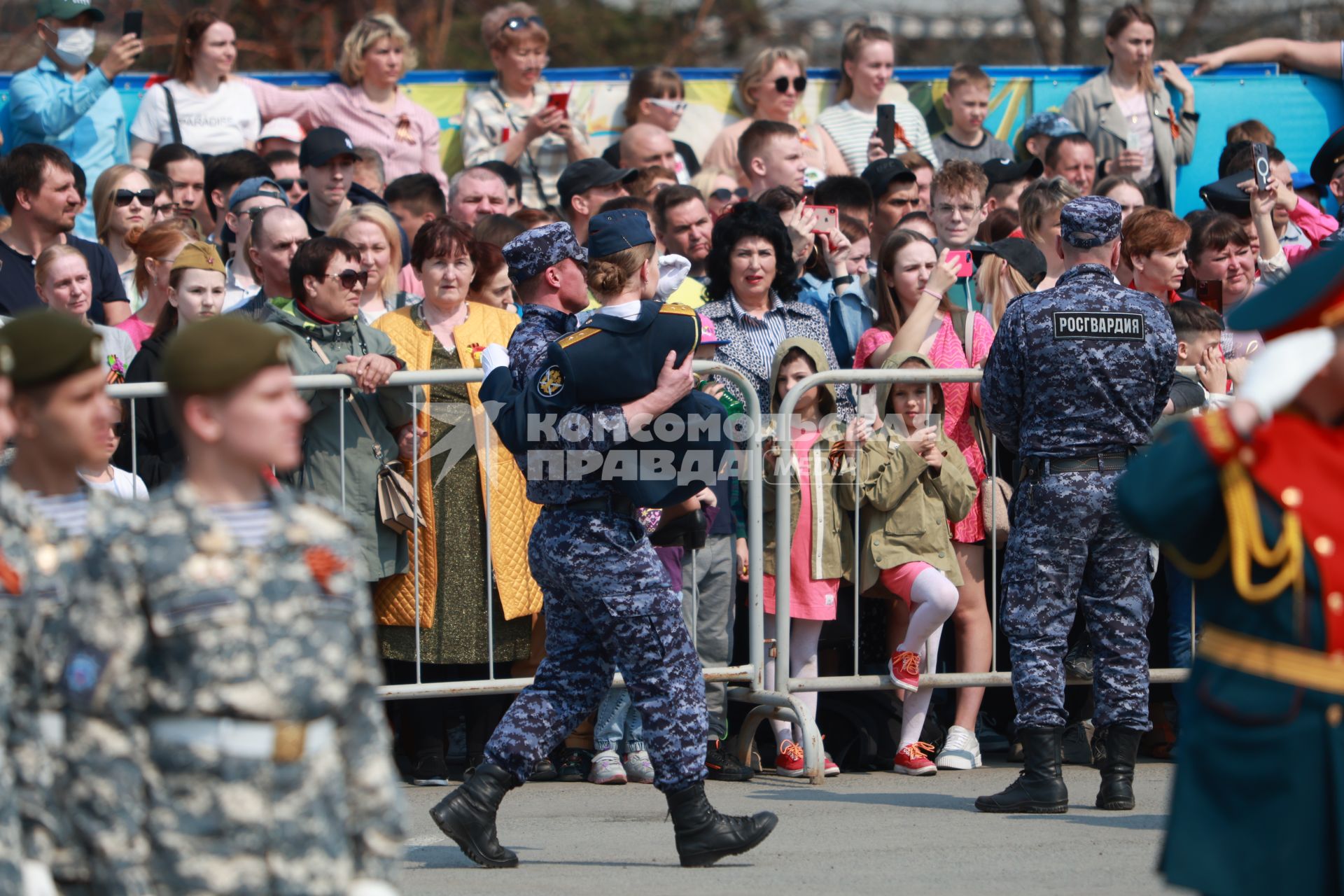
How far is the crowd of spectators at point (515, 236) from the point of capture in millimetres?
7660

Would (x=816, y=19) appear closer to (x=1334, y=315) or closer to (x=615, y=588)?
(x=615, y=588)

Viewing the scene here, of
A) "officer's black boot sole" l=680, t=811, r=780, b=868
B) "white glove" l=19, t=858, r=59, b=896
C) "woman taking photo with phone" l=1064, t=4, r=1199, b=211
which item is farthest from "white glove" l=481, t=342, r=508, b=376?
"woman taking photo with phone" l=1064, t=4, r=1199, b=211

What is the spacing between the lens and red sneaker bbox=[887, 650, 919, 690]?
305 inches

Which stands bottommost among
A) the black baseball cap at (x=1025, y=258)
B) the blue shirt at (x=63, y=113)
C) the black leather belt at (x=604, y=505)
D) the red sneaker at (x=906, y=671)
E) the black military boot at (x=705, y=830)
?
the black military boot at (x=705, y=830)

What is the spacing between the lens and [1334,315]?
352 cm

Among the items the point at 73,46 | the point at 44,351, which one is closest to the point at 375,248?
the point at 73,46

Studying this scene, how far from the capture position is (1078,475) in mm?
6828

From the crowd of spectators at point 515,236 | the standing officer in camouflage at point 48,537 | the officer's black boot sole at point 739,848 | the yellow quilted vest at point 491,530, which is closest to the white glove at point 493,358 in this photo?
the crowd of spectators at point 515,236

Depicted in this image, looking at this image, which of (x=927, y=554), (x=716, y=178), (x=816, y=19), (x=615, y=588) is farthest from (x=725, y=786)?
(x=816, y=19)

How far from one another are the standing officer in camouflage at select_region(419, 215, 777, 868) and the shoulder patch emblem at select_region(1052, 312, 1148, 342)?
149cm

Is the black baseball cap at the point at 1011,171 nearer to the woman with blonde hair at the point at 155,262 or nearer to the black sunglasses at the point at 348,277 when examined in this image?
the black sunglasses at the point at 348,277

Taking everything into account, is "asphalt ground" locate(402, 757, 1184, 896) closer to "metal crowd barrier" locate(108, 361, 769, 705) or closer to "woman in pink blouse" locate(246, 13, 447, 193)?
"metal crowd barrier" locate(108, 361, 769, 705)

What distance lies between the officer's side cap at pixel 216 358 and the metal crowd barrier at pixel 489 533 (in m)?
3.82

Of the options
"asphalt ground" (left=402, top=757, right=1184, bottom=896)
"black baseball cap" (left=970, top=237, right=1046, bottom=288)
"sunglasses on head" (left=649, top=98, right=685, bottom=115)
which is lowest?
"asphalt ground" (left=402, top=757, right=1184, bottom=896)
